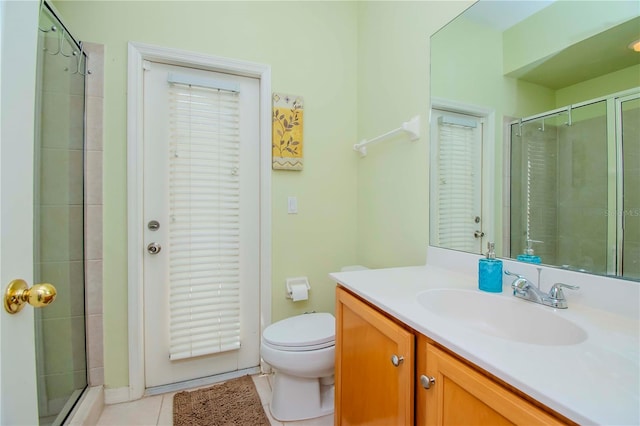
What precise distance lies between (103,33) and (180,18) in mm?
414

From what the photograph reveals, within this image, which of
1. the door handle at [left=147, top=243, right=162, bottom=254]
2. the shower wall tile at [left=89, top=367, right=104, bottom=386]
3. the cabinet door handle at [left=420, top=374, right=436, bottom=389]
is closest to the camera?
the cabinet door handle at [left=420, top=374, right=436, bottom=389]

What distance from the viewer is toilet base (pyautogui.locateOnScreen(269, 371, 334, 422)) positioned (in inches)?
55.8

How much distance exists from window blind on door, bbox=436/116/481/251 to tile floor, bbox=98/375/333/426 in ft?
3.73

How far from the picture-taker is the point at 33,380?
594mm

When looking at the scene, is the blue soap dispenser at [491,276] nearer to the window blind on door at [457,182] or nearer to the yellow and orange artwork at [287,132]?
the window blind on door at [457,182]

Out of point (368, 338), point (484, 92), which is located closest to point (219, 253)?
point (368, 338)

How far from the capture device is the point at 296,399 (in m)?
1.43

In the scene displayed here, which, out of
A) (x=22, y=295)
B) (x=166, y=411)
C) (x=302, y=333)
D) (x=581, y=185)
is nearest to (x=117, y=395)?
(x=166, y=411)

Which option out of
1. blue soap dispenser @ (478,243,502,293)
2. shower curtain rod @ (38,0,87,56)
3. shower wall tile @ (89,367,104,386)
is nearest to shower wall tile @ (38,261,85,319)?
shower wall tile @ (89,367,104,386)

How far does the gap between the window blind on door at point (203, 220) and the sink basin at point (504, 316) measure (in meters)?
1.28

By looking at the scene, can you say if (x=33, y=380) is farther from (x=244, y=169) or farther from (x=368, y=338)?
(x=244, y=169)

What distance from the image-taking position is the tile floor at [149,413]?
1.41 m

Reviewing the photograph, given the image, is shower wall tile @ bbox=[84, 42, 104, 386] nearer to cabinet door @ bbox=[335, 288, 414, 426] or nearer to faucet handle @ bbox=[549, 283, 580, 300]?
cabinet door @ bbox=[335, 288, 414, 426]

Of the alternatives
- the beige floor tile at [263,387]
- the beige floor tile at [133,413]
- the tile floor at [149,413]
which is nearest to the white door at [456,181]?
the tile floor at [149,413]
